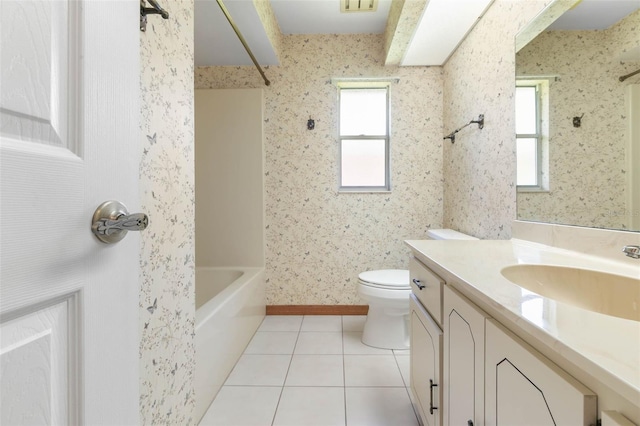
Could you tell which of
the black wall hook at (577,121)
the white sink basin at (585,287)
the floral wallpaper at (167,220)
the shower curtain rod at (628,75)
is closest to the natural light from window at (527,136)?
the black wall hook at (577,121)

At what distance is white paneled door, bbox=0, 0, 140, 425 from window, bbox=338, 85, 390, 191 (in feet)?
7.52

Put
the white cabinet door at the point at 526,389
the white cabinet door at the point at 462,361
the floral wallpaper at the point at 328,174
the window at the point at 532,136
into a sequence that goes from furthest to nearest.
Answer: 1. the floral wallpaper at the point at 328,174
2. the window at the point at 532,136
3. the white cabinet door at the point at 462,361
4. the white cabinet door at the point at 526,389

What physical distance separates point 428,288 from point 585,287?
Answer: 0.46 metres

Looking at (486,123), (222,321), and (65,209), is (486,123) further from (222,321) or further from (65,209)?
(65,209)

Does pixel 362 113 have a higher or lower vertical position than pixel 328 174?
higher

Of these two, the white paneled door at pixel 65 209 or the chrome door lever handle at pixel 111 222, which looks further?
the chrome door lever handle at pixel 111 222

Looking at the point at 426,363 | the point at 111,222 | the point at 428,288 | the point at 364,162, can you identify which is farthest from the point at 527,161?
the point at 111,222

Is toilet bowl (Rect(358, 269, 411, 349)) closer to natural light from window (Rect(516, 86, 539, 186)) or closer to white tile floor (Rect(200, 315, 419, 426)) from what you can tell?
white tile floor (Rect(200, 315, 419, 426))

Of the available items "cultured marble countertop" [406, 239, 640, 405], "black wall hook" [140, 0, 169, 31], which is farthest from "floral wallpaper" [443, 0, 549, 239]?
"black wall hook" [140, 0, 169, 31]

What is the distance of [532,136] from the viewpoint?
53.4 inches

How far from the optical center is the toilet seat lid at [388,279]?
1955mm

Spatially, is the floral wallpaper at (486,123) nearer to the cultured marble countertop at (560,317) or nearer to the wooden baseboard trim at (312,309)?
the cultured marble countertop at (560,317)

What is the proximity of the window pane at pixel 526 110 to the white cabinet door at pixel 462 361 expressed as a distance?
94 centimetres

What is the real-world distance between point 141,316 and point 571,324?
0.98 meters
